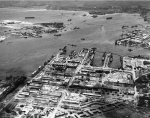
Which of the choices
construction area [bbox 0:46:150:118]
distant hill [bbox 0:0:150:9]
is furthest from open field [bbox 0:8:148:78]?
distant hill [bbox 0:0:150:9]

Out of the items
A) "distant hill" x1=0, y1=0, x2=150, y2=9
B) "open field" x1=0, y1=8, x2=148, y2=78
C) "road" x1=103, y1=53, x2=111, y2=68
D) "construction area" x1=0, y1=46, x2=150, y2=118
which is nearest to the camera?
"construction area" x1=0, y1=46, x2=150, y2=118

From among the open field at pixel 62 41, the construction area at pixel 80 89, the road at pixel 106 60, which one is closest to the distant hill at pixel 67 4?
the open field at pixel 62 41

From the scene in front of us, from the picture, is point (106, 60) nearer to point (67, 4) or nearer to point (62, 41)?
point (62, 41)

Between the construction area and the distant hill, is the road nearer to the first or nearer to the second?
the construction area

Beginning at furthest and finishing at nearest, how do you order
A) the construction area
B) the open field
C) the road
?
1. the open field
2. the road
3. the construction area

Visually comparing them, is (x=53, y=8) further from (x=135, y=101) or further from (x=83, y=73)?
(x=135, y=101)

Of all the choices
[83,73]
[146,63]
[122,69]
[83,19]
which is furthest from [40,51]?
[83,19]

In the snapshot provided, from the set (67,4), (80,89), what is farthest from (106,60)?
(67,4)

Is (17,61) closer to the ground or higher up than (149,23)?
closer to the ground

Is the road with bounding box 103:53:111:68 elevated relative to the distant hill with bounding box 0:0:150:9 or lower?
lower
